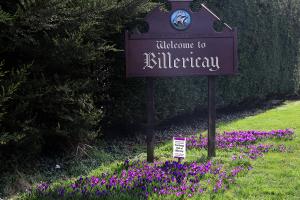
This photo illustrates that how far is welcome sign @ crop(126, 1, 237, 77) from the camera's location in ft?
18.8

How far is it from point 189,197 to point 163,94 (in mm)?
3639

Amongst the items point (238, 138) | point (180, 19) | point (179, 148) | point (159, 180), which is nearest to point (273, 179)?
point (179, 148)

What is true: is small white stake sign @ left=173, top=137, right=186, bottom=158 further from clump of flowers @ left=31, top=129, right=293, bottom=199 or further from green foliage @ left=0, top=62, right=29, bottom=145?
green foliage @ left=0, top=62, right=29, bottom=145

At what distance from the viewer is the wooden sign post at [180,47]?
5.72 m

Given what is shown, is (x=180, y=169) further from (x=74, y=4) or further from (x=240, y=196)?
(x=74, y=4)

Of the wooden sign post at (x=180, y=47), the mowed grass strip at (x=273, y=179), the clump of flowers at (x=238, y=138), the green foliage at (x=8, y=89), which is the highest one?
the wooden sign post at (x=180, y=47)

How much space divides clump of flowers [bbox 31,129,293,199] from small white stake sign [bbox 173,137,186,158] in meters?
0.12

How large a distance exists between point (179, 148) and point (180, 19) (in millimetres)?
1809

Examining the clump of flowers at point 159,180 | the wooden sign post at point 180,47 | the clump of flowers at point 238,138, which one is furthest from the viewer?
the clump of flowers at point 238,138

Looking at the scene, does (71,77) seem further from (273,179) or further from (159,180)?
(273,179)

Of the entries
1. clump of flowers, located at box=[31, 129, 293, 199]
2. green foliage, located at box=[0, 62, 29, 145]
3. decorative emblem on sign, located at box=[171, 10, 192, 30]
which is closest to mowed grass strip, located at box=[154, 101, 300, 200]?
A: clump of flowers, located at box=[31, 129, 293, 199]

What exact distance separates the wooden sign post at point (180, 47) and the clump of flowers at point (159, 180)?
680mm

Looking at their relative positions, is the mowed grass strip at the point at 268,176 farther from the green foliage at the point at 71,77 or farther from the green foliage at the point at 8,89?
the green foliage at the point at 8,89

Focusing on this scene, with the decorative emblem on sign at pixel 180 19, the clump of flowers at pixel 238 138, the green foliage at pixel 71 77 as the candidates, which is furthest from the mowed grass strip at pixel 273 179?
the decorative emblem on sign at pixel 180 19
